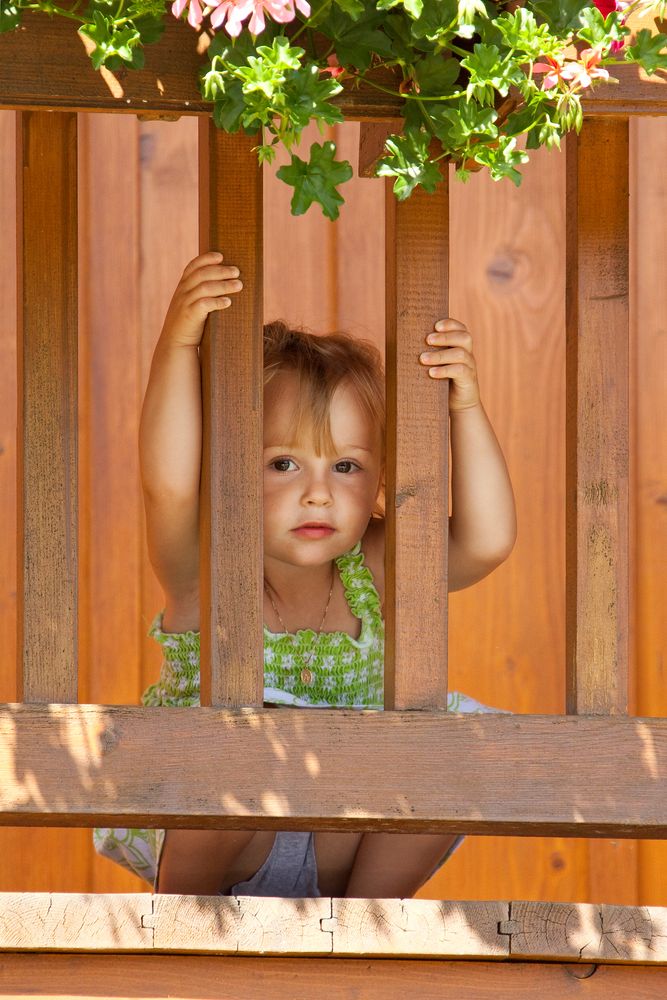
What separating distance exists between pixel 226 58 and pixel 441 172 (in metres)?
0.27

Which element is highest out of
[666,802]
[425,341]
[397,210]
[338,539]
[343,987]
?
[397,210]

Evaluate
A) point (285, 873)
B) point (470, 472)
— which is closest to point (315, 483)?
point (470, 472)

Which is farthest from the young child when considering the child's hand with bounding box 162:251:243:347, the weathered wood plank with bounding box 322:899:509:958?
the weathered wood plank with bounding box 322:899:509:958

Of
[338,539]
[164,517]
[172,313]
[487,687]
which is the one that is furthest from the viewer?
[487,687]

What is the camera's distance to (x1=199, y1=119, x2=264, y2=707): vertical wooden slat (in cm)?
149

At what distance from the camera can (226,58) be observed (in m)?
1.34

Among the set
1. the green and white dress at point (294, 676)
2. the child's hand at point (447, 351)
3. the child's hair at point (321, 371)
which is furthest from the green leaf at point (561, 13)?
the green and white dress at point (294, 676)

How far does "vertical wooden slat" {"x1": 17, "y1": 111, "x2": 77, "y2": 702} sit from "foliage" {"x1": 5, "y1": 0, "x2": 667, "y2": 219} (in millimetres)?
248

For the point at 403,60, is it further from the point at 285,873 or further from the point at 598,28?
the point at 285,873

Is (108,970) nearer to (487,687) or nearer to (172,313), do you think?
(172,313)

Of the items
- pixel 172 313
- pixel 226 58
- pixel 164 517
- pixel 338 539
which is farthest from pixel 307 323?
pixel 226 58

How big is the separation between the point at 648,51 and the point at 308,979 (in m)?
0.93

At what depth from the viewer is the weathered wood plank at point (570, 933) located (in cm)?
140

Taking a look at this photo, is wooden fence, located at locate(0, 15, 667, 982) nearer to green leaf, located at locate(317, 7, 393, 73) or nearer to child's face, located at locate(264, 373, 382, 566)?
green leaf, located at locate(317, 7, 393, 73)
